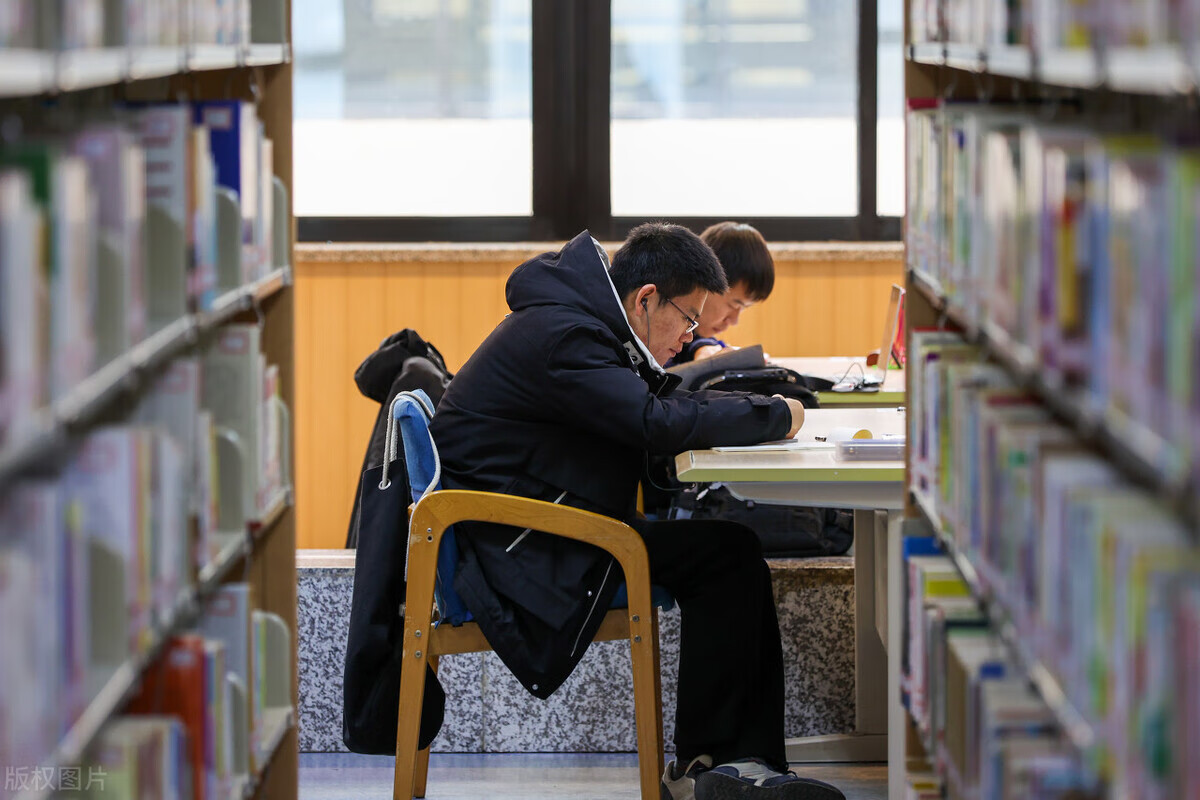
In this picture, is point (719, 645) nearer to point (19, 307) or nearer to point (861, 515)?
point (861, 515)

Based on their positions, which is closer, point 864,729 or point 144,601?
point 144,601

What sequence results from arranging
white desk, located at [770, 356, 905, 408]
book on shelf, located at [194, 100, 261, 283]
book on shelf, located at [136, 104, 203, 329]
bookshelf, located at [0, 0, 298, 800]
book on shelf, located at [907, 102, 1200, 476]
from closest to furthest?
book on shelf, located at [907, 102, 1200, 476] < bookshelf, located at [0, 0, 298, 800] < book on shelf, located at [136, 104, 203, 329] < book on shelf, located at [194, 100, 261, 283] < white desk, located at [770, 356, 905, 408]

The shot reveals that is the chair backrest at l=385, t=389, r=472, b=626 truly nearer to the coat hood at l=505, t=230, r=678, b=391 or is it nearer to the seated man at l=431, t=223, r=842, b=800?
the seated man at l=431, t=223, r=842, b=800

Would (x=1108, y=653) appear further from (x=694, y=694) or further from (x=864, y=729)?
(x=864, y=729)

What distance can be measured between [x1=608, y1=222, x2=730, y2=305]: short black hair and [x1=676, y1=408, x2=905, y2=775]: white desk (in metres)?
0.34

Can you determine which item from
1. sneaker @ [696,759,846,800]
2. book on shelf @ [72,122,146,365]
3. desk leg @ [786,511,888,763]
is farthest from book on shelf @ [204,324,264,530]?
desk leg @ [786,511,888,763]

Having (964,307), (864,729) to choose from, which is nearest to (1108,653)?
(964,307)

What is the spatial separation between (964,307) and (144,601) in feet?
3.25

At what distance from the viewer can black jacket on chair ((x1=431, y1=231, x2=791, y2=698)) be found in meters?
2.52

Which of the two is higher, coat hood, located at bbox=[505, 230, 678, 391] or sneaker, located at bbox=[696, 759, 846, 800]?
coat hood, located at bbox=[505, 230, 678, 391]

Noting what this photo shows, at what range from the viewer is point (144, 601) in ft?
4.97

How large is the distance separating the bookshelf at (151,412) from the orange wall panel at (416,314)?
2.62 metres

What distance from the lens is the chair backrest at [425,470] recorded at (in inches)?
99.6

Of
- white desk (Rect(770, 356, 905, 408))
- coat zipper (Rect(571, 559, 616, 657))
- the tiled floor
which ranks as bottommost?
the tiled floor
